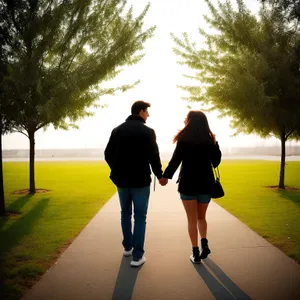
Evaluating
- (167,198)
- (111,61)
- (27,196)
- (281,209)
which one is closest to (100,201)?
(167,198)

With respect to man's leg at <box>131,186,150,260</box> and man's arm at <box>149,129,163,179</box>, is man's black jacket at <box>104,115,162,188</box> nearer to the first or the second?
man's arm at <box>149,129,163,179</box>

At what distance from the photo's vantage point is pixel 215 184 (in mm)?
3904

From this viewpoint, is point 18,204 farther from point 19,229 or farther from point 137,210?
point 137,210

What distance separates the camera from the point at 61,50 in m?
8.31

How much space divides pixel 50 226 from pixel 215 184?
379cm

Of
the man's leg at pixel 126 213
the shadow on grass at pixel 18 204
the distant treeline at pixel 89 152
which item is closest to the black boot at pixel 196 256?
the man's leg at pixel 126 213

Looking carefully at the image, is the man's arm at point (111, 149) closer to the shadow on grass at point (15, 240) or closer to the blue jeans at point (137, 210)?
the blue jeans at point (137, 210)

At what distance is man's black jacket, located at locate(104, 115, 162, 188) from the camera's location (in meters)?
3.79

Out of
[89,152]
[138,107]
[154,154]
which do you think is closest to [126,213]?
[154,154]

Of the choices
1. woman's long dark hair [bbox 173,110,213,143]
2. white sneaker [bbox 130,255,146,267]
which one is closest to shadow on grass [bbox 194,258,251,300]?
white sneaker [bbox 130,255,146,267]

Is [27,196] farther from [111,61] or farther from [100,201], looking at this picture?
[111,61]

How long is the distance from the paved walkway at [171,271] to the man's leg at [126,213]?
23cm

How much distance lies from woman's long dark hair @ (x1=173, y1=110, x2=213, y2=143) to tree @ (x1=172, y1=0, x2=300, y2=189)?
17.5 ft

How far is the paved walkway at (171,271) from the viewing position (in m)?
3.05
